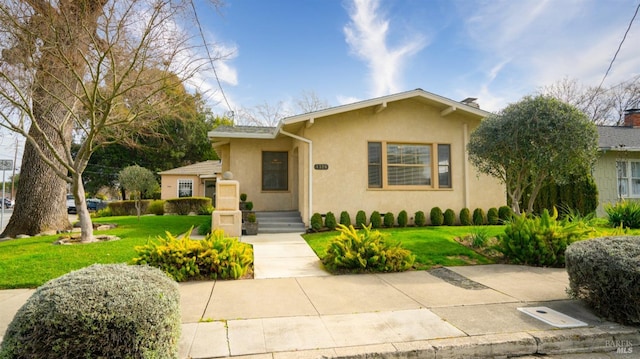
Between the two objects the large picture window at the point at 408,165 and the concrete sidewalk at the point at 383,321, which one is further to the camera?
the large picture window at the point at 408,165

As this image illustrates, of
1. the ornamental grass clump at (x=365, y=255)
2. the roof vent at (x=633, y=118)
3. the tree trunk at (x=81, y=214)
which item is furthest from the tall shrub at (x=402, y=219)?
the roof vent at (x=633, y=118)

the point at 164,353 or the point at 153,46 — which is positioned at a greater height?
the point at 153,46

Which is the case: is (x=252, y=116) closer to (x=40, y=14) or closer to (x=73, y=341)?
(x=40, y=14)

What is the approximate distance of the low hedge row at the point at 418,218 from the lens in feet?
32.0

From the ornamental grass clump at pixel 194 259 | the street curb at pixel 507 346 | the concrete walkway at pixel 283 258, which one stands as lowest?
the street curb at pixel 507 346

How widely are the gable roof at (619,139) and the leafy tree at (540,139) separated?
6310 millimetres

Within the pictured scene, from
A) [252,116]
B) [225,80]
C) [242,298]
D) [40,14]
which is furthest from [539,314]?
[252,116]

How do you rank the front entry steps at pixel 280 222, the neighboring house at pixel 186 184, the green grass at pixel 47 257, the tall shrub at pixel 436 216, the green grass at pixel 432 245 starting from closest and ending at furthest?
the green grass at pixel 47 257, the green grass at pixel 432 245, the front entry steps at pixel 280 222, the tall shrub at pixel 436 216, the neighboring house at pixel 186 184

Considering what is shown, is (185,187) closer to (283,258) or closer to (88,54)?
(88,54)

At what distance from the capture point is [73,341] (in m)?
2.34

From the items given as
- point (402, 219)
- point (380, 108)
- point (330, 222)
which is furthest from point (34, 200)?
point (402, 219)

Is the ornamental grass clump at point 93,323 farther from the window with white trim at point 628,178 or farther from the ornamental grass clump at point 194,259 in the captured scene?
the window with white trim at point 628,178

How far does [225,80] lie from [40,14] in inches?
149

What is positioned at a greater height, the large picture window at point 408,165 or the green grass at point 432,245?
the large picture window at point 408,165
